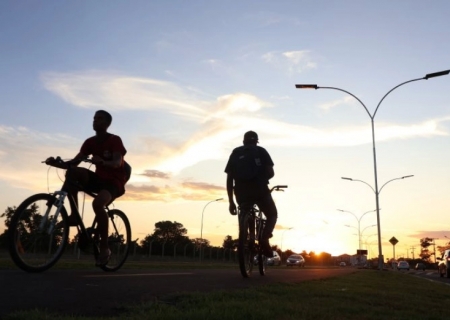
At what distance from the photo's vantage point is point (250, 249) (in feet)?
26.3

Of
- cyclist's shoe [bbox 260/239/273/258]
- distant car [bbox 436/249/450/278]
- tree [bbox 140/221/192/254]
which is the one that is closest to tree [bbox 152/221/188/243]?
tree [bbox 140/221/192/254]

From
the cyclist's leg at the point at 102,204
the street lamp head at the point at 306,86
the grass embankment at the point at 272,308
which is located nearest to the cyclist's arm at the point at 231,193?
the cyclist's leg at the point at 102,204

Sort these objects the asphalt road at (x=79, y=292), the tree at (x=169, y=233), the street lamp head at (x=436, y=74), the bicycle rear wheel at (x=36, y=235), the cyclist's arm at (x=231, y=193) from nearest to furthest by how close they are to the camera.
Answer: the asphalt road at (x=79, y=292), the bicycle rear wheel at (x=36, y=235), the cyclist's arm at (x=231, y=193), the street lamp head at (x=436, y=74), the tree at (x=169, y=233)

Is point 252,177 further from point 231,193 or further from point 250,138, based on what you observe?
point 250,138

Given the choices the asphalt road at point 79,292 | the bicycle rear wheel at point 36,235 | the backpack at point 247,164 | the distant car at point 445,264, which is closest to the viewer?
the asphalt road at point 79,292

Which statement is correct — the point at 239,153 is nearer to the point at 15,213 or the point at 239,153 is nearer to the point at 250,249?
the point at 250,249

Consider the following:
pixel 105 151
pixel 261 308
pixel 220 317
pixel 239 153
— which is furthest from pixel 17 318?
pixel 239 153

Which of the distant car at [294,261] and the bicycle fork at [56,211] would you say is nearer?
the bicycle fork at [56,211]

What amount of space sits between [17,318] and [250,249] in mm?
5261

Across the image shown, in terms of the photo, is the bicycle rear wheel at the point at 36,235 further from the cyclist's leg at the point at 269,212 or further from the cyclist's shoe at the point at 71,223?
the cyclist's leg at the point at 269,212

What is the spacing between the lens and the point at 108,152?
6.46 meters

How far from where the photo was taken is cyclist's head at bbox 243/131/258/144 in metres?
8.09

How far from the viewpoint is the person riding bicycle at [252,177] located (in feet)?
25.3

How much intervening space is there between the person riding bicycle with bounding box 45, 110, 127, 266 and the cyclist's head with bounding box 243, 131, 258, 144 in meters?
2.23
